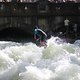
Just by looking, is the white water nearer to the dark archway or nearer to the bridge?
the bridge

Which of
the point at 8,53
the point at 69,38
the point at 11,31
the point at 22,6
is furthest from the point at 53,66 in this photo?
the point at 11,31

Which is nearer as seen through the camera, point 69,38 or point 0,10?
point 69,38

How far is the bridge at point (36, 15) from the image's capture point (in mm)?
48000

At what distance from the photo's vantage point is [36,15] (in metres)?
48.8

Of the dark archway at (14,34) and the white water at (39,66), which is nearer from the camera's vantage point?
the white water at (39,66)

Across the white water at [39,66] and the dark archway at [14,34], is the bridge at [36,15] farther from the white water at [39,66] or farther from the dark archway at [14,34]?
the white water at [39,66]

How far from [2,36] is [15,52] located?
24.3 metres

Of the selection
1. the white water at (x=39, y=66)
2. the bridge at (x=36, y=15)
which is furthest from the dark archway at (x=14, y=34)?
the white water at (x=39, y=66)

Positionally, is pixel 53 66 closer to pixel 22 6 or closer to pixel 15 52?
pixel 15 52

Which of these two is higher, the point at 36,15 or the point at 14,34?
the point at 36,15

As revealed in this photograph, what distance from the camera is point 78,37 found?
45.7 meters

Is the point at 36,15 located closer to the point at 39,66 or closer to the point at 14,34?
the point at 14,34

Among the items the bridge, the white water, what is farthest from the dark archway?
the white water

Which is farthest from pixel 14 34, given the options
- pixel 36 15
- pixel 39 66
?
pixel 39 66
